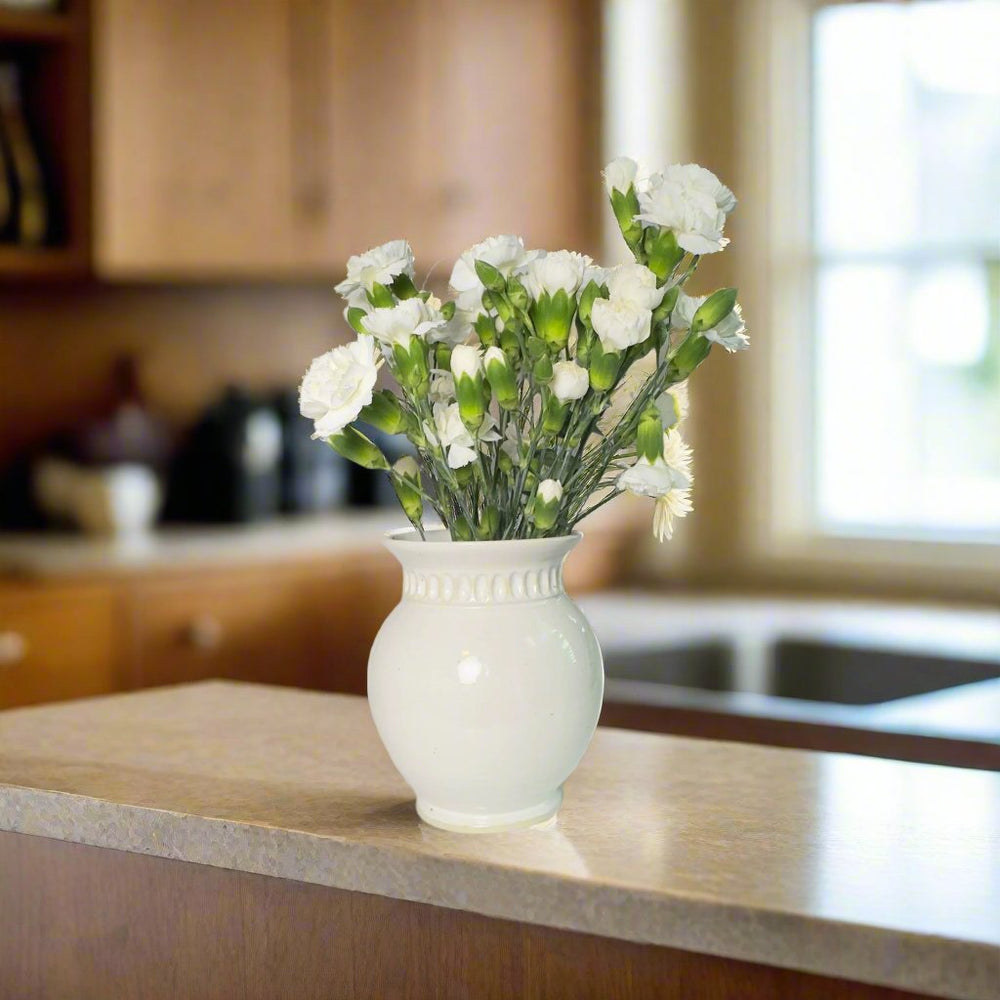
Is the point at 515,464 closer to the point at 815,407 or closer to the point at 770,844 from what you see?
the point at 770,844

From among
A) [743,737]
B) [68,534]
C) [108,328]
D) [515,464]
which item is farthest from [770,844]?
[108,328]

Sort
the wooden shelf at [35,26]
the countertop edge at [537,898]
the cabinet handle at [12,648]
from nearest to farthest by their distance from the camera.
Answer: the countertop edge at [537,898] → the cabinet handle at [12,648] → the wooden shelf at [35,26]

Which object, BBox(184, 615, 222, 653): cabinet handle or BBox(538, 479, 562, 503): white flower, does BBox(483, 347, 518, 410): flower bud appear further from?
BBox(184, 615, 222, 653): cabinet handle

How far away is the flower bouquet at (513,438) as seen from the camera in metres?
0.99

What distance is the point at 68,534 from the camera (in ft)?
11.1

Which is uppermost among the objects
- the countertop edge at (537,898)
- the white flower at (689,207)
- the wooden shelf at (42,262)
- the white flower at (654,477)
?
the wooden shelf at (42,262)

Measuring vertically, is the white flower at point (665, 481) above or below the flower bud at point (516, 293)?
below

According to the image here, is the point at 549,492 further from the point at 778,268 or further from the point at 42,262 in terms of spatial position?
the point at 778,268

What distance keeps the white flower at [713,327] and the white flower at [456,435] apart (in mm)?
140

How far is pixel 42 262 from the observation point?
3.16 meters

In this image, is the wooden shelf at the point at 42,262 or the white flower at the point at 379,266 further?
the wooden shelf at the point at 42,262

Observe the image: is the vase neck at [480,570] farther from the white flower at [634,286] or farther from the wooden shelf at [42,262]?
the wooden shelf at [42,262]

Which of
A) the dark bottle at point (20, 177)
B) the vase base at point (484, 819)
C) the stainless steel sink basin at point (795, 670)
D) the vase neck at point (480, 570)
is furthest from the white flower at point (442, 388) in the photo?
the dark bottle at point (20, 177)

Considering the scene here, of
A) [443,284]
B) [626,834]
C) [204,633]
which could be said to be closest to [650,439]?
[626,834]
